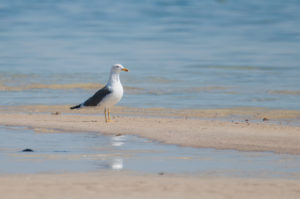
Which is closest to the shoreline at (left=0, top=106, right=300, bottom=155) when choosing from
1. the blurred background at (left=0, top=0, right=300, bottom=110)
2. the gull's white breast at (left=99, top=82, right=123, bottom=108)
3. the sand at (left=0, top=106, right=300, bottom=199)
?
the sand at (left=0, top=106, right=300, bottom=199)

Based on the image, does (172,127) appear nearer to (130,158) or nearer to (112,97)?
(112,97)

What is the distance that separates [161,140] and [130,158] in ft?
4.57

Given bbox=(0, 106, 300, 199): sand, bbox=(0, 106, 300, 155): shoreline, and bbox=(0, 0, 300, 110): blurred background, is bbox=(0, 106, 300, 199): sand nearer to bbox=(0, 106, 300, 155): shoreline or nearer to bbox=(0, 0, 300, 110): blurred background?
bbox=(0, 106, 300, 155): shoreline

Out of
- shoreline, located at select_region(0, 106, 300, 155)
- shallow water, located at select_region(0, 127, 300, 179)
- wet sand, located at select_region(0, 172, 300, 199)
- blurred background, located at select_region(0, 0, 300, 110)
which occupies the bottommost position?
blurred background, located at select_region(0, 0, 300, 110)

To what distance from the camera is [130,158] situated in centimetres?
736

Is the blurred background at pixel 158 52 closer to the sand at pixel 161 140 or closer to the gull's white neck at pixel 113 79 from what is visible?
the sand at pixel 161 140

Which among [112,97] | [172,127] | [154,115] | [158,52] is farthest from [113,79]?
[158,52]

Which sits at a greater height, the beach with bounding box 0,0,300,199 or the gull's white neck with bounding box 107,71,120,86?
the gull's white neck with bounding box 107,71,120,86

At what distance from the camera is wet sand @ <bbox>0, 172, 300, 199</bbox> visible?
571 centimetres

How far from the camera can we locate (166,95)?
48.4ft

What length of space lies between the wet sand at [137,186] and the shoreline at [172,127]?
1.84m

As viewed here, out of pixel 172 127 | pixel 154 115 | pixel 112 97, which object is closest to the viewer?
pixel 172 127

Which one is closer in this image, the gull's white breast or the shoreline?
the shoreline

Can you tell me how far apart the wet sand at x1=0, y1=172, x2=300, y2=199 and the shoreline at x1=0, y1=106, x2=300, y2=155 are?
1.84 metres
